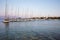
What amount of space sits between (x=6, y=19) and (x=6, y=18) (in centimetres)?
78

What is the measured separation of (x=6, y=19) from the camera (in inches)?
3046

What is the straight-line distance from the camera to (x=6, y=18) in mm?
77375

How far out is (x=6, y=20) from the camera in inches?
3078

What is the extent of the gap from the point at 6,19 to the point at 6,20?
1148 mm

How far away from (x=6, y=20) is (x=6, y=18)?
1.78 metres
